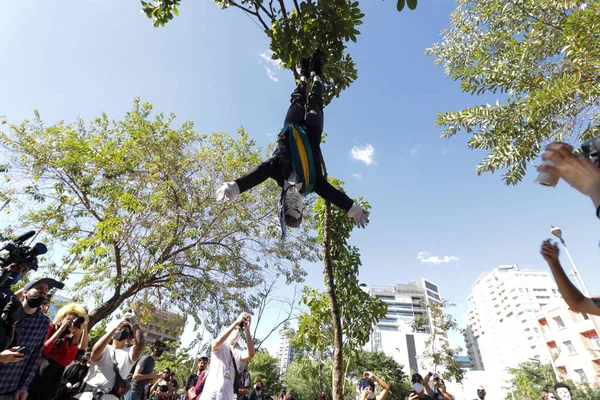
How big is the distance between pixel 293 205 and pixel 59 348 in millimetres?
2876

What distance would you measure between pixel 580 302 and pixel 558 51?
5.32 m

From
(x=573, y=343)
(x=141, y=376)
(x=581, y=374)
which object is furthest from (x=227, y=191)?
(x=573, y=343)

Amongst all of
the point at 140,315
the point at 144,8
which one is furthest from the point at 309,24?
the point at 140,315

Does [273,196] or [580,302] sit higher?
[273,196]

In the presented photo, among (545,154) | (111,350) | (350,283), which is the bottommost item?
(111,350)

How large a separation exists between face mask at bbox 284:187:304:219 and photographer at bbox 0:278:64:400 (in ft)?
8.35

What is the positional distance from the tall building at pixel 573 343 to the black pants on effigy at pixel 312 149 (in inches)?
1412

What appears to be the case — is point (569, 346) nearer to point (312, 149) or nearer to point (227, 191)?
point (312, 149)

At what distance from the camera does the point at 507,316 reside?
236 feet

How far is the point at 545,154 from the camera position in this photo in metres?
1.20

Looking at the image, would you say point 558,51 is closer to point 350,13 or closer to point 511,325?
point 350,13

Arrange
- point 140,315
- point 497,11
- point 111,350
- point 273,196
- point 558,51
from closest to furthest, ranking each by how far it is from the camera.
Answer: point 111,350, point 558,51, point 497,11, point 140,315, point 273,196

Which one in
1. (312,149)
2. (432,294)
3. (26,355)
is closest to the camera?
(26,355)

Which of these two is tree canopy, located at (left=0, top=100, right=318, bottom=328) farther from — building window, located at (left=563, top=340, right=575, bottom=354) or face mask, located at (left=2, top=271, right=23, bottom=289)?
building window, located at (left=563, top=340, right=575, bottom=354)
